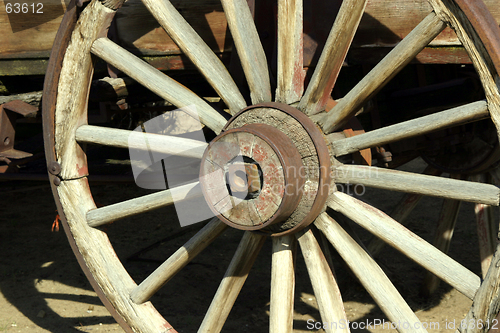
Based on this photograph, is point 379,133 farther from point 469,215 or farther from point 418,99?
point 469,215

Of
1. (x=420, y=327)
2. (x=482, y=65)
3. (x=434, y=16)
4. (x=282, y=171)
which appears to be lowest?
(x=420, y=327)

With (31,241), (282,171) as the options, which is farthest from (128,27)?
(31,241)

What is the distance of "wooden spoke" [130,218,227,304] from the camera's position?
71.2 inches

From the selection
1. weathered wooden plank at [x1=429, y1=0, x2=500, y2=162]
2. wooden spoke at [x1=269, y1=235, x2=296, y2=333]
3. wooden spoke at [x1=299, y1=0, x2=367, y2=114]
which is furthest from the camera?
wooden spoke at [x1=269, y1=235, x2=296, y2=333]

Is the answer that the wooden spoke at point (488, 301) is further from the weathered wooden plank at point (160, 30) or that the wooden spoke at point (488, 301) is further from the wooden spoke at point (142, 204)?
the weathered wooden plank at point (160, 30)

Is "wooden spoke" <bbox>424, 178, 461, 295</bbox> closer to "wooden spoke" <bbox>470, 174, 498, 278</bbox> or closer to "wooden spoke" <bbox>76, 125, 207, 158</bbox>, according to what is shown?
"wooden spoke" <bbox>470, 174, 498, 278</bbox>

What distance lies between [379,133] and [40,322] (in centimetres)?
211

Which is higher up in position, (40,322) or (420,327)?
(420,327)

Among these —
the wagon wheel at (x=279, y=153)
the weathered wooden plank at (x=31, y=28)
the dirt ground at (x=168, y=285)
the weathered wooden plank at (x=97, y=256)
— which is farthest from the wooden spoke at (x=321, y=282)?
the weathered wooden plank at (x=31, y=28)

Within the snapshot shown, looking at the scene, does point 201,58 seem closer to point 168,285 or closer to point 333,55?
point 333,55

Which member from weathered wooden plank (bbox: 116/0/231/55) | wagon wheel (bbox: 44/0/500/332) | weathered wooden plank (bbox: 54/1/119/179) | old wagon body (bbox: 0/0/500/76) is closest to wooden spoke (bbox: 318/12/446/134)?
wagon wheel (bbox: 44/0/500/332)

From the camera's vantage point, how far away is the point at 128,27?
2.11 meters

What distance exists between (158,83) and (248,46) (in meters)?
0.38

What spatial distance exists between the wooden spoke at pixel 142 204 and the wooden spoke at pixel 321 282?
Answer: 43 centimetres
